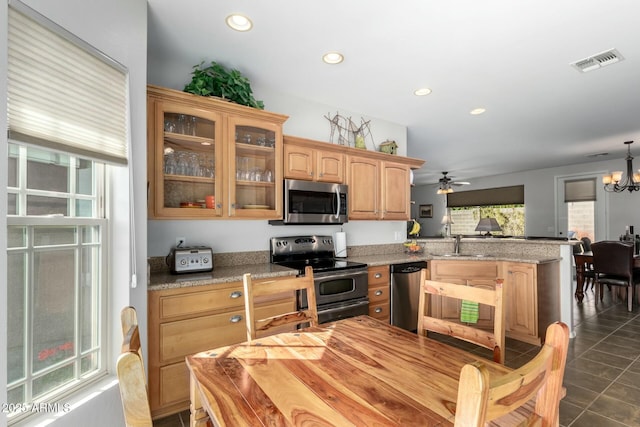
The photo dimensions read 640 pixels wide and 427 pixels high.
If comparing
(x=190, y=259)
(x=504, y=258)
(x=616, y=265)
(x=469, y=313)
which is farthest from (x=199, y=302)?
(x=616, y=265)

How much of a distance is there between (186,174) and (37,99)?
116 cm

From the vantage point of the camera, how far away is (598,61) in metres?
2.53

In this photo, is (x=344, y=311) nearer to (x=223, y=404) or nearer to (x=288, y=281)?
(x=288, y=281)

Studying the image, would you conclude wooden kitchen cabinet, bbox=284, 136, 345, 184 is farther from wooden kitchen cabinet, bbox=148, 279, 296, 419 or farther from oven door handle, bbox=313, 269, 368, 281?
wooden kitchen cabinet, bbox=148, 279, 296, 419

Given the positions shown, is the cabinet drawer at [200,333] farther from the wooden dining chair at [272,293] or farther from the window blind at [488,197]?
the window blind at [488,197]

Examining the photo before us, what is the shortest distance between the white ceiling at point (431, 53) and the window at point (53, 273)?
1.21 metres

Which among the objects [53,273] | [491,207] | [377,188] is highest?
[377,188]

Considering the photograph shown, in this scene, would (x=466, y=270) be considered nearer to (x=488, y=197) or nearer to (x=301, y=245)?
(x=301, y=245)

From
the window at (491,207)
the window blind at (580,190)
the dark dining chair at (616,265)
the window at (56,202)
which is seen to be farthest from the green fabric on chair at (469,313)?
the window blind at (580,190)

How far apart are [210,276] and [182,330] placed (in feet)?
1.30

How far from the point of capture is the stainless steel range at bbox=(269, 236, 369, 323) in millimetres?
2676

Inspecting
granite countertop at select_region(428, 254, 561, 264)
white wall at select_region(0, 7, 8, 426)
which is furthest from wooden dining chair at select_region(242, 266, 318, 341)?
granite countertop at select_region(428, 254, 561, 264)

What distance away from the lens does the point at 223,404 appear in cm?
85

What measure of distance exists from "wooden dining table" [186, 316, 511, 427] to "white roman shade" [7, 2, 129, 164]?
1089mm
